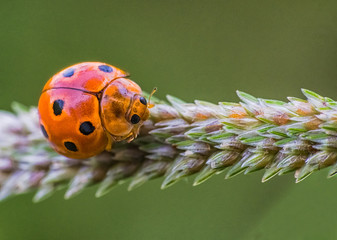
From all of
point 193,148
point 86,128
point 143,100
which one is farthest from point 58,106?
point 193,148

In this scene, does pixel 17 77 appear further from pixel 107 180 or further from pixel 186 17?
pixel 107 180

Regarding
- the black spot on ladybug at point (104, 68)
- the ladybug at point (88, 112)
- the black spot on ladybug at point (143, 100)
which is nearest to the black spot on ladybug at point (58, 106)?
the ladybug at point (88, 112)

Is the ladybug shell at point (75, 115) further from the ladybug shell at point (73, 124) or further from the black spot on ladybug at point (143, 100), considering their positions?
the black spot on ladybug at point (143, 100)

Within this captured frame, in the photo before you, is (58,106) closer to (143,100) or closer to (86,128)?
(86,128)

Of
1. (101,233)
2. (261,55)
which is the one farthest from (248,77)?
(101,233)

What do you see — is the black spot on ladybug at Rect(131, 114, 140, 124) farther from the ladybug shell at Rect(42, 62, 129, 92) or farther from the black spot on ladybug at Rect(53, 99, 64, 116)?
the black spot on ladybug at Rect(53, 99, 64, 116)

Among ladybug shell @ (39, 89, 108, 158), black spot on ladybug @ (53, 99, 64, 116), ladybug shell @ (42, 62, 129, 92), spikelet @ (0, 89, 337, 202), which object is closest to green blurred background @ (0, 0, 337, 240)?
spikelet @ (0, 89, 337, 202)
